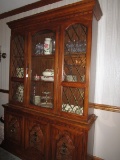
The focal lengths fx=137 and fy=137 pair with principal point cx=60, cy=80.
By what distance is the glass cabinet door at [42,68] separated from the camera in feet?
5.91

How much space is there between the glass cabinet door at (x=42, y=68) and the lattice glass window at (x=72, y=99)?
216mm

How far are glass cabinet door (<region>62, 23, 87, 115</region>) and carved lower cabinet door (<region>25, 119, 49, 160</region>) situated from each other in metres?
0.43

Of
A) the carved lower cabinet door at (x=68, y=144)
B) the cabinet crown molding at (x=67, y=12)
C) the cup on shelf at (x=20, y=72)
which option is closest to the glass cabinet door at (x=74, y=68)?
the cabinet crown molding at (x=67, y=12)

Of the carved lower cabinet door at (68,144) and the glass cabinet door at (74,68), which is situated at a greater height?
the glass cabinet door at (74,68)

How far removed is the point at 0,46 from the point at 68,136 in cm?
224

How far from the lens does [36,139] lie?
1.81 metres

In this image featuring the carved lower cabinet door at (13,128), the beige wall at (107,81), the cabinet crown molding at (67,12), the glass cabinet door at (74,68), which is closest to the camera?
Answer: the cabinet crown molding at (67,12)

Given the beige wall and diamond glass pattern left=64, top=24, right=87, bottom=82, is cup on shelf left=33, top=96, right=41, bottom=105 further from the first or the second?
the beige wall

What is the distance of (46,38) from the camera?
6.07 ft

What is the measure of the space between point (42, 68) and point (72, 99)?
657 mm

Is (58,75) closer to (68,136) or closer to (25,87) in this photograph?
(25,87)

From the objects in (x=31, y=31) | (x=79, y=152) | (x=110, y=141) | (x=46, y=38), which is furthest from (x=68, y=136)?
(x=31, y=31)

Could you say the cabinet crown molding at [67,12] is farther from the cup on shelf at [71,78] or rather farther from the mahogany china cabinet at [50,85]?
the cup on shelf at [71,78]

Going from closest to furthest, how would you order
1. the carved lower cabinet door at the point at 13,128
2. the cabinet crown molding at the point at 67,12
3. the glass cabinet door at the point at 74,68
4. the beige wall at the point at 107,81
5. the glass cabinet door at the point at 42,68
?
the cabinet crown molding at the point at 67,12 < the glass cabinet door at the point at 74,68 < the beige wall at the point at 107,81 < the glass cabinet door at the point at 42,68 < the carved lower cabinet door at the point at 13,128
